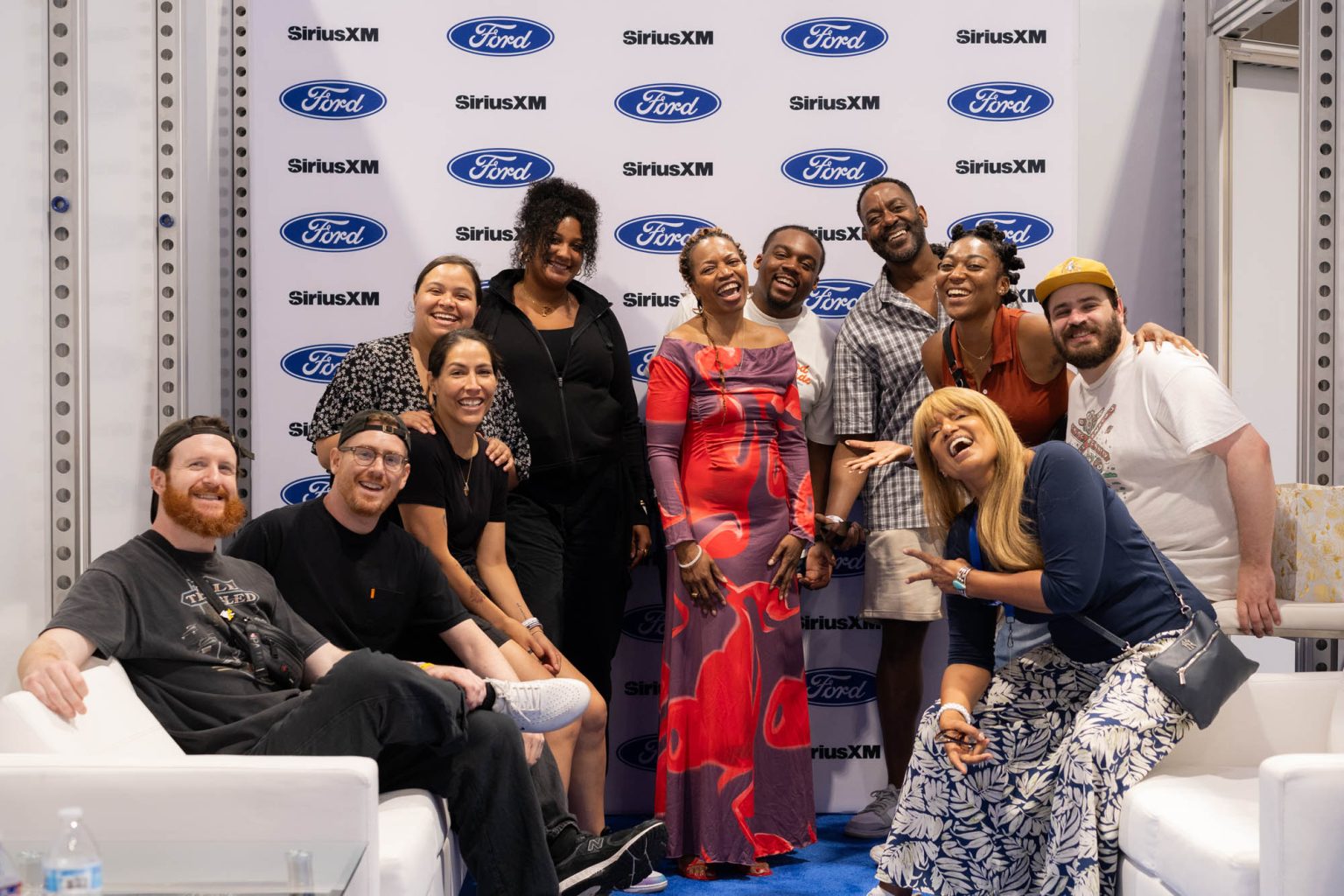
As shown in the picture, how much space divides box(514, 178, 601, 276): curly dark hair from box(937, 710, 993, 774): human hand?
1.99m

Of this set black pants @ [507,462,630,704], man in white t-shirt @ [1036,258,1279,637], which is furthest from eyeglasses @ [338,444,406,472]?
man in white t-shirt @ [1036,258,1279,637]

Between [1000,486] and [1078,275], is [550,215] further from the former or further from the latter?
[1000,486]

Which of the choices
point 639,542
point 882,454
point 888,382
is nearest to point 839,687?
point 639,542

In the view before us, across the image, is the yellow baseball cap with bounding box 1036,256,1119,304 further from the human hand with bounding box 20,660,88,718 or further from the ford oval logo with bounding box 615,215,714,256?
the human hand with bounding box 20,660,88,718

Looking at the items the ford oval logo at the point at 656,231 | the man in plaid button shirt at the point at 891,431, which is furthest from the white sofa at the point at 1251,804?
the ford oval logo at the point at 656,231

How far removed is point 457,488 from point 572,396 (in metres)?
0.65

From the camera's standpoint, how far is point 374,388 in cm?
361

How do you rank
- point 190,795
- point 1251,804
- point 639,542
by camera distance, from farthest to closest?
point 639,542, point 1251,804, point 190,795

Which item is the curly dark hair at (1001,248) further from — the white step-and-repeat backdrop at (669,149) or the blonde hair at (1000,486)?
the blonde hair at (1000,486)

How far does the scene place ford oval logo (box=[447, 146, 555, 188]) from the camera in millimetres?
4371

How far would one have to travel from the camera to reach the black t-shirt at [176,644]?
259 cm

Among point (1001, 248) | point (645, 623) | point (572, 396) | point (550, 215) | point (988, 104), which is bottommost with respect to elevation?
point (645, 623)

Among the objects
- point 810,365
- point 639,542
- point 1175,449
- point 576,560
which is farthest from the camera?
point 810,365

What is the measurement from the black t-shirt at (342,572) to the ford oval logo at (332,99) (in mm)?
1790
